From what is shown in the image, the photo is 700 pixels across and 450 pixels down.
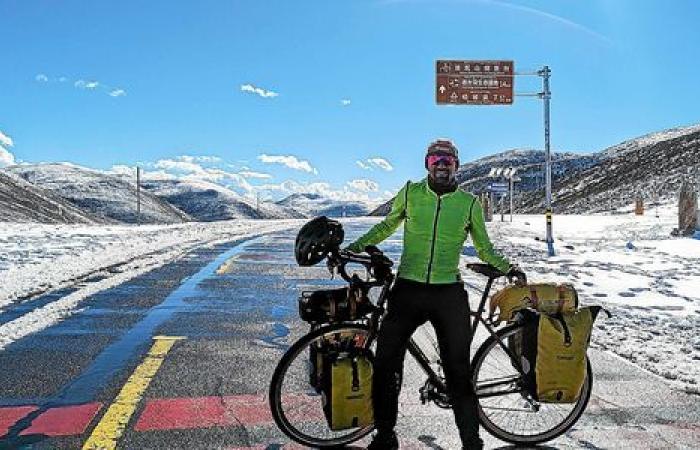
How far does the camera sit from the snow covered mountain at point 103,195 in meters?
150

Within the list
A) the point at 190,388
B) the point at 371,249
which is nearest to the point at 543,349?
the point at 371,249

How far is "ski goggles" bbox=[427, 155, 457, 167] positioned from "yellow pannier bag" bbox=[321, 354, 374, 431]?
125cm

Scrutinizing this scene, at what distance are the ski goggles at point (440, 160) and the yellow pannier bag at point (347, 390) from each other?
4.12 ft

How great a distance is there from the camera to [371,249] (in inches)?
Answer: 161

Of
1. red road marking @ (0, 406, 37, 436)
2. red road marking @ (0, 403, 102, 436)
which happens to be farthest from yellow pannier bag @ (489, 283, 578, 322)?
red road marking @ (0, 406, 37, 436)

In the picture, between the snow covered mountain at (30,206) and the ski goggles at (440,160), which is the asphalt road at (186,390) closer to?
Result: the ski goggles at (440,160)

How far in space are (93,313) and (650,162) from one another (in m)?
109

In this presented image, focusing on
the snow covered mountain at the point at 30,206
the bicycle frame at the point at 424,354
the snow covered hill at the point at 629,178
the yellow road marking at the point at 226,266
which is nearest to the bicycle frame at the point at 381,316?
the bicycle frame at the point at 424,354

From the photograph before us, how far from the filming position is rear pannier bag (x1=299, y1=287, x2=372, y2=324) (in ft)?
13.4

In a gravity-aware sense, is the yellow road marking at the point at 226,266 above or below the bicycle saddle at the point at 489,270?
below

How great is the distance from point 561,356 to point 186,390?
2.93 metres

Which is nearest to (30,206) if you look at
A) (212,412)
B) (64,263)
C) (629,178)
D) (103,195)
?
(103,195)

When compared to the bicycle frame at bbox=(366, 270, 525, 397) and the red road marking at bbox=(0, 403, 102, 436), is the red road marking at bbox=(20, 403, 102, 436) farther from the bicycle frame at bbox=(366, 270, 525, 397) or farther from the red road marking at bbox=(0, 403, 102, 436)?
the bicycle frame at bbox=(366, 270, 525, 397)

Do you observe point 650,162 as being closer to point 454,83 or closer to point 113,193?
point 454,83
